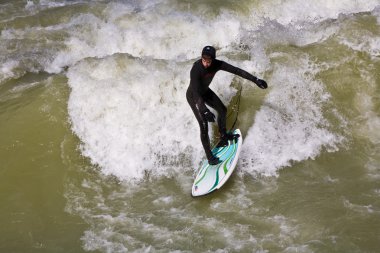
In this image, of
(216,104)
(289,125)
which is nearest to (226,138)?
(216,104)

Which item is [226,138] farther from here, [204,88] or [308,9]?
[308,9]

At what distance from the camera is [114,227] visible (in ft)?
16.8

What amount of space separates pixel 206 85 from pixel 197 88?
22cm

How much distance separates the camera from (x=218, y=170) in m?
5.73

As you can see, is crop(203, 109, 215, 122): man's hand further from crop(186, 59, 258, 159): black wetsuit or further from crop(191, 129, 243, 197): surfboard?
crop(191, 129, 243, 197): surfboard

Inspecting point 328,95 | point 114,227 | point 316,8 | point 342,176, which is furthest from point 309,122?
point 316,8

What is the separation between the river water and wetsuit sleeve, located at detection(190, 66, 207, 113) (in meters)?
1.07

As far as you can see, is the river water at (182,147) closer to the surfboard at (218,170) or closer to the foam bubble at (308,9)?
the surfboard at (218,170)

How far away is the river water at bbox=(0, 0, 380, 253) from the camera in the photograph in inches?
195

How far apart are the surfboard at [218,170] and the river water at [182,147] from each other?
132 mm

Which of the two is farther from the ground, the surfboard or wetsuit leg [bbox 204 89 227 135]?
wetsuit leg [bbox 204 89 227 135]

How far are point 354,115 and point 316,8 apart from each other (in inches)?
199

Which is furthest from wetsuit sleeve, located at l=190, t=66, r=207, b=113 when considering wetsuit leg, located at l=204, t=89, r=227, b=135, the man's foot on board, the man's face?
the man's foot on board

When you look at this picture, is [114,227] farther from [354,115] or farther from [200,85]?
[354,115]
